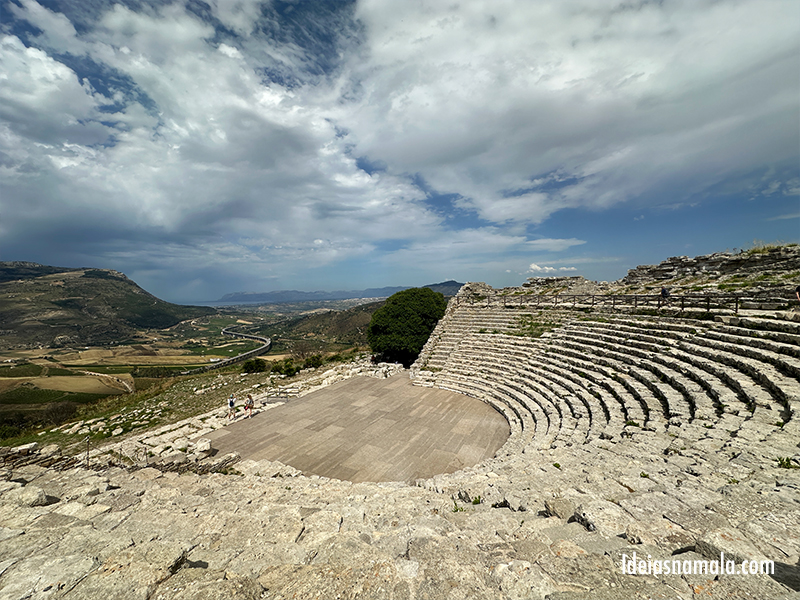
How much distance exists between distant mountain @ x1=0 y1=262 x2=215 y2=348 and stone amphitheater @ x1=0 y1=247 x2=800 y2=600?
115979 mm

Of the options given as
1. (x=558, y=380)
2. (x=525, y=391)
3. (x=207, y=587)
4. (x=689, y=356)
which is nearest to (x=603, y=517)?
(x=207, y=587)

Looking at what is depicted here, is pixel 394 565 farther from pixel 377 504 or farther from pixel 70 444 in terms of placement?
pixel 70 444

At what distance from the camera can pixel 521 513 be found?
4.76 meters

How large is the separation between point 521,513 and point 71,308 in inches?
6167

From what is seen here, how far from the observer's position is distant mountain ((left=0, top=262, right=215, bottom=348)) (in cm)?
8700

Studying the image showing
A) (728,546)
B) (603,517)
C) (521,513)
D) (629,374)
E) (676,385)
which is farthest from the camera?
(629,374)

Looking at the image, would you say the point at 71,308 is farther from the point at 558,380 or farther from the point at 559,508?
the point at 559,508

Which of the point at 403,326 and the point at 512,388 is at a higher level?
the point at 403,326

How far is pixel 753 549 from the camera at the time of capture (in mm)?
2799

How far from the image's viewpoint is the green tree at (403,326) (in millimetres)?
23391

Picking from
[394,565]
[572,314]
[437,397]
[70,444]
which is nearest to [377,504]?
[394,565]

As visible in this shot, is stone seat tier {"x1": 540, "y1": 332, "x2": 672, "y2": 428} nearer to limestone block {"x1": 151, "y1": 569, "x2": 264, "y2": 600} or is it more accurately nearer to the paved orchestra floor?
the paved orchestra floor

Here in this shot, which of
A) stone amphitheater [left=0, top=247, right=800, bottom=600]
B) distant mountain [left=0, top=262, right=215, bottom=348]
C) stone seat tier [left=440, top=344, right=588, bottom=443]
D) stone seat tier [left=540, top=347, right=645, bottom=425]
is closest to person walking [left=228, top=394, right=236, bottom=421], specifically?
stone amphitheater [left=0, top=247, right=800, bottom=600]

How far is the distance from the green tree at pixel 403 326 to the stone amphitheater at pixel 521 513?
12.9m
